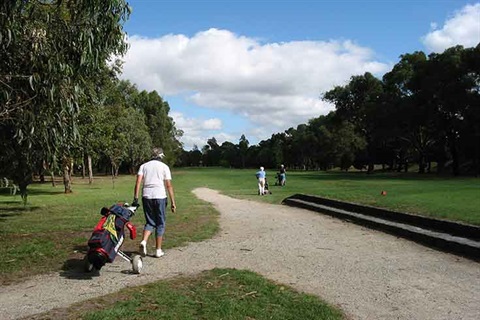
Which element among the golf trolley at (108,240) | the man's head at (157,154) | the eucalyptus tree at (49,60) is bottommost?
the golf trolley at (108,240)

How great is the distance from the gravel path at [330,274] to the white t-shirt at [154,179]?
109cm

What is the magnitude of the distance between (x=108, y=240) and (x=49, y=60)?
288 centimetres

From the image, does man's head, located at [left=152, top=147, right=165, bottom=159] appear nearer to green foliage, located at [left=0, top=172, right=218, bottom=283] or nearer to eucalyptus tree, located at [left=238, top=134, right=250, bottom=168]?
green foliage, located at [left=0, top=172, right=218, bottom=283]

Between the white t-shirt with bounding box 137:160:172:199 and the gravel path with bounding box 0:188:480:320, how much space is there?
1.09 meters

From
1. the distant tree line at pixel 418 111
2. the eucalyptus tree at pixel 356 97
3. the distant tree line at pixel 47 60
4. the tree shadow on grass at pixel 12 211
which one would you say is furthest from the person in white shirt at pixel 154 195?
the eucalyptus tree at pixel 356 97

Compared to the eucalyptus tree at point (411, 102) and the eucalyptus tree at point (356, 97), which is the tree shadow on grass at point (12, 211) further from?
the eucalyptus tree at point (356, 97)

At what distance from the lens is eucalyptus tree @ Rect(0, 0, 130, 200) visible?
6828mm

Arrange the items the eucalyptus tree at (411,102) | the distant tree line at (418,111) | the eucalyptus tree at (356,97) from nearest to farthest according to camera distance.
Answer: the distant tree line at (418,111)
the eucalyptus tree at (411,102)
the eucalyptus tree at (356,97)

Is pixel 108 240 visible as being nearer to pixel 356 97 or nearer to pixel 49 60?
pixel 49 60

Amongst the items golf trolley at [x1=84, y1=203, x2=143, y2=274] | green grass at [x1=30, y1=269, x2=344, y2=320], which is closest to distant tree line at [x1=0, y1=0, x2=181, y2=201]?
golf trolley at [x1=84, y1=203, x2=143, y2=274]

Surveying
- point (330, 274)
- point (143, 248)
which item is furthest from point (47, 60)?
point (330, 274)

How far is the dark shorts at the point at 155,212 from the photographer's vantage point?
754 cm

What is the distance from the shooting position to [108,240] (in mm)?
6246

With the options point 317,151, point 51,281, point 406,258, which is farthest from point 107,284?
point 317,151
